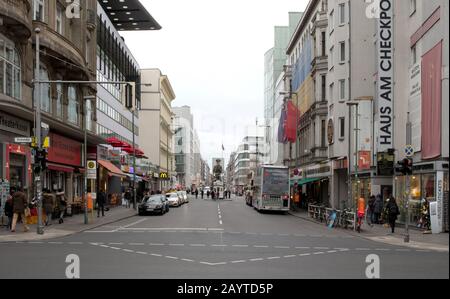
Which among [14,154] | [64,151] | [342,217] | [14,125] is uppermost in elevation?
[14,125]

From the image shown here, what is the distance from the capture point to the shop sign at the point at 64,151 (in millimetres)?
34084

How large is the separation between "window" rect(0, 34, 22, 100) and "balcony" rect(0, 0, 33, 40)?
2.19ft

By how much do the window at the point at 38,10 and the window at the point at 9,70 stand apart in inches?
153

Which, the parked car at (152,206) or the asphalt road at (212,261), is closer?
the asphalt road at (212,261)

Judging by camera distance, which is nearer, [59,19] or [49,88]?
[49,88]

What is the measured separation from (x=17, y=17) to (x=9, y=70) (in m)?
2.90

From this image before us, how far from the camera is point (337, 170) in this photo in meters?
44.3

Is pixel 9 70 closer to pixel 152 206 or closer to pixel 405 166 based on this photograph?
pixel 152 206

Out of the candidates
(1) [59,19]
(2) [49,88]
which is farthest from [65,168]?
(1) [59,19]

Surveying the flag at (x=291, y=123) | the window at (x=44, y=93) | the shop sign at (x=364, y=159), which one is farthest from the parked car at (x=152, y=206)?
the flag at (x=291, y=123)

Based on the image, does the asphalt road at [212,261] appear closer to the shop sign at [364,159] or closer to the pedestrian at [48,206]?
the pedestrian at [48,206]

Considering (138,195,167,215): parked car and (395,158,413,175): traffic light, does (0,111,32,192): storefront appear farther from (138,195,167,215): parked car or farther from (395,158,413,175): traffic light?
(395,158,413,175): traffic light

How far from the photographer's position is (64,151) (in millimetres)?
36781

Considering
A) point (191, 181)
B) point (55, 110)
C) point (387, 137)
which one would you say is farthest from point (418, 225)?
point (191, 181)
